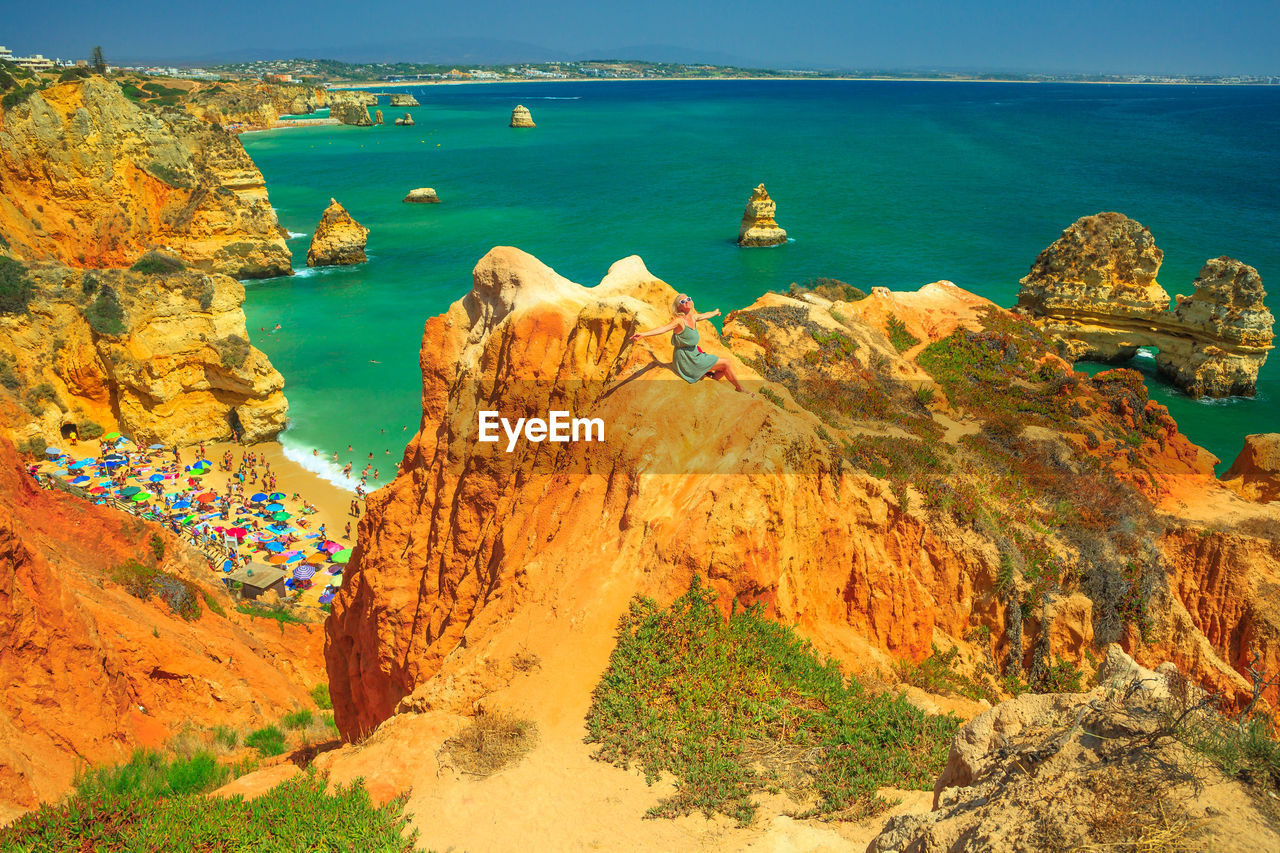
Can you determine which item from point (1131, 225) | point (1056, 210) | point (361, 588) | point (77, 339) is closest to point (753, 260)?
point (1131, 225)

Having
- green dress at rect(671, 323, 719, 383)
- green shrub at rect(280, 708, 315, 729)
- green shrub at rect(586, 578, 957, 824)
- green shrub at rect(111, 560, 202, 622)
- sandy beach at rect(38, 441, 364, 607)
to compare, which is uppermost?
green dress at rect(671, 323, 719, 383)

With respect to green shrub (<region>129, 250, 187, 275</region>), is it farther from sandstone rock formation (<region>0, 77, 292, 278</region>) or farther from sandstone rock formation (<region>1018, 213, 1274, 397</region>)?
sandstone rock formation (<region>1018, 213, 1274, 397</region>)

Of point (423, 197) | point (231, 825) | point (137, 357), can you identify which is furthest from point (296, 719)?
point (423, 197)

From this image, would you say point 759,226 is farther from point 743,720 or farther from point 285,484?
point 743,720

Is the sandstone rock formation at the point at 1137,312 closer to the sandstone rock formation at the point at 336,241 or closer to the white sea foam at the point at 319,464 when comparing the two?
the white sea foam at the point at 319,464

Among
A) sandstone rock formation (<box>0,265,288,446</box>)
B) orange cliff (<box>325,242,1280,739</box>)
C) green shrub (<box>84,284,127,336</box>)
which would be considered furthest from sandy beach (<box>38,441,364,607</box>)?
orange cliff (<box>325,242,1280,739</box>)

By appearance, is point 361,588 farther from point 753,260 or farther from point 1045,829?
point 753,260
